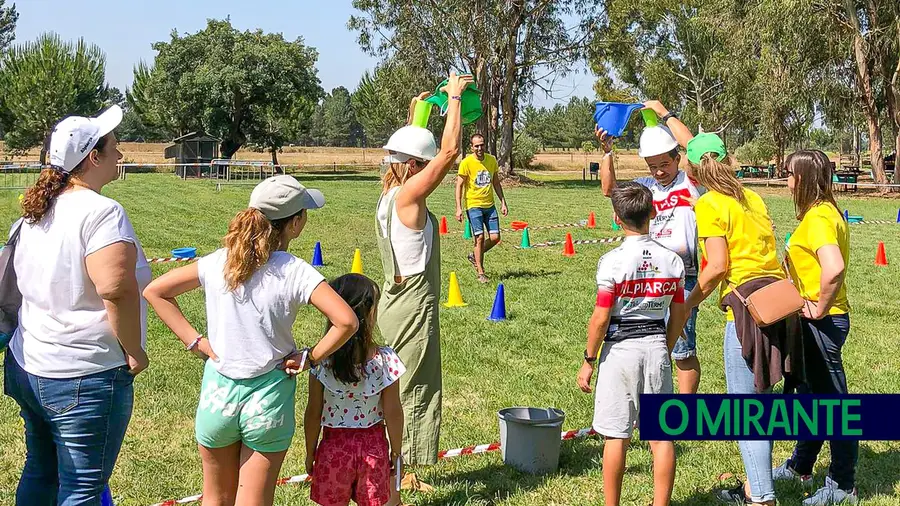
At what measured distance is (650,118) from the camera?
5305mm

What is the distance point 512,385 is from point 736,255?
9.22 ft

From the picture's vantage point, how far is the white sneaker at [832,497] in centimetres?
434

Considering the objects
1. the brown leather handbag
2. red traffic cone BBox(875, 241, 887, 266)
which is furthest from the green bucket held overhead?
red traffic cone BBox(875, 241, 887, 266)

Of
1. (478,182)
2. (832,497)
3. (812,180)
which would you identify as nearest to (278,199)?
(812,180)

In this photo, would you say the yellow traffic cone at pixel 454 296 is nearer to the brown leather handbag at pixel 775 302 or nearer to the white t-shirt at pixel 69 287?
the brown leather handbag at pixel 775 302

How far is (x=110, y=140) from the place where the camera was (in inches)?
128

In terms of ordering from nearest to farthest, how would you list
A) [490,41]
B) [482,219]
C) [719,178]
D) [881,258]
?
[719,178] → [482,219] → [881,258] → [490,41]

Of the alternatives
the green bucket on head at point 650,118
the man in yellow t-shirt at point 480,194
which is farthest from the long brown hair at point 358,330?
the man in yellow t-shirt at point 480,194

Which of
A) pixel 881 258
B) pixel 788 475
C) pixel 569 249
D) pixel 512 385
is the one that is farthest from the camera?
pixel 569 249

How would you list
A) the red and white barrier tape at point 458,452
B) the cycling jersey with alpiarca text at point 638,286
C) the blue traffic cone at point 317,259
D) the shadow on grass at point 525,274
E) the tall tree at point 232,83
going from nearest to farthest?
the cycling jersey with alpiarca text at point 638,286, the red and white barrier tape at point 458,452, the shadow on grass at point 525,274, the blue traffic cone at point 317,259, the tall tree at point 232,83

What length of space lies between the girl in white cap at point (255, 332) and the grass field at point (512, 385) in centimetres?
138

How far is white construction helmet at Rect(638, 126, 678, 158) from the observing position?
493 cm

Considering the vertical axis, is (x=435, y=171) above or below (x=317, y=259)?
above

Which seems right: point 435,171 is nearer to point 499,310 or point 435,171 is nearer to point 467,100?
point 467,100
